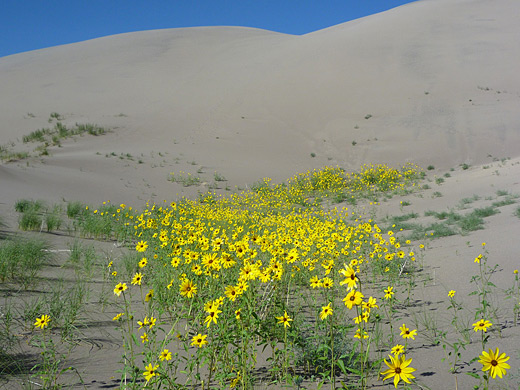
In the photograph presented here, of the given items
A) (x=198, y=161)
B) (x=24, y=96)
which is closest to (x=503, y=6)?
(x=198, y=161)

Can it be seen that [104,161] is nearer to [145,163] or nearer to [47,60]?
[145,163]

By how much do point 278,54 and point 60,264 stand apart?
35.7 m

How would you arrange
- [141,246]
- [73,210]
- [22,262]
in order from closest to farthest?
[141,246] < [22,262] < [73,210]

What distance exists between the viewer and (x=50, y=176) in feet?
45.9

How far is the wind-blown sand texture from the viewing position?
1208 cm

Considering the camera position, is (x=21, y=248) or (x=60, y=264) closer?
(x=21, y=248)

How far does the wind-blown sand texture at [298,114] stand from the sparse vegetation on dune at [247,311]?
344 millimetres

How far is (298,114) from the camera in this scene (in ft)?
87.6

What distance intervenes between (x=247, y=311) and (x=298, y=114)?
25084mm

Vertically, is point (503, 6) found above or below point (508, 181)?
above

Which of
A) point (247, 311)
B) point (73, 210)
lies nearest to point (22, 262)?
point (247, 311)

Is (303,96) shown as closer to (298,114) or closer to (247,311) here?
(298,114)

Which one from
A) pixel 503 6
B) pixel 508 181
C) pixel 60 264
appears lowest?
pixel 60 264

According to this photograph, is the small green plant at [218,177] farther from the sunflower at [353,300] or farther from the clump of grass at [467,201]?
the sunflower at [353,300]
